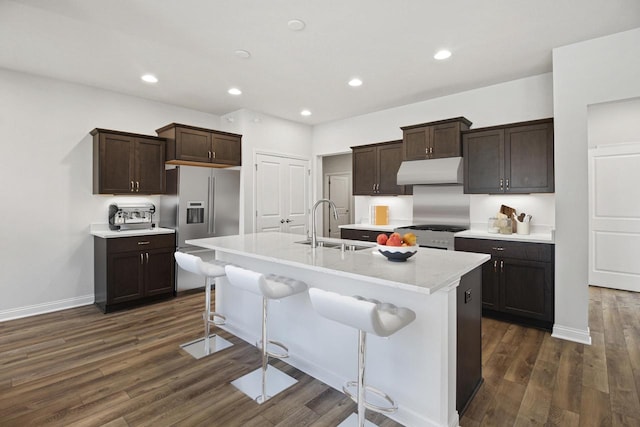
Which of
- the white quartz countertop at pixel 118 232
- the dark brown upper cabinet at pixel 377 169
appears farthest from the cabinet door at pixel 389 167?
the white quartz countertop at pixel 118 232

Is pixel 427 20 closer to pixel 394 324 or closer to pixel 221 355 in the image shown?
pixel 394 324

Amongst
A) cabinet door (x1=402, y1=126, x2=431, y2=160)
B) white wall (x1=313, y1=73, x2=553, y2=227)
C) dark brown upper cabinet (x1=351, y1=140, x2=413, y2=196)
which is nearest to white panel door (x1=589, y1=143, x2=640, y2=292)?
white wall (x1=313, y1=73, x2=553, y2=227)

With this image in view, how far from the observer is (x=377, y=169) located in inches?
200

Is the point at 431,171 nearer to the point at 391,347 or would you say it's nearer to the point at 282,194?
the point at 282,194

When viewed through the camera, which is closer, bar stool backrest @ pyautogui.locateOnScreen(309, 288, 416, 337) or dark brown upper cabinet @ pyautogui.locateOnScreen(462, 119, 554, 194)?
bar stool backrest @ pyautogui.locateOnScreen(309, 288, 416, 337)

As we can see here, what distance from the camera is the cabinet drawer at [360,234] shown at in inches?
190

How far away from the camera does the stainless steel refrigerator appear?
4496 mm

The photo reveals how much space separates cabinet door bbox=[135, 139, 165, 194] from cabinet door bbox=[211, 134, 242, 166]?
71cm

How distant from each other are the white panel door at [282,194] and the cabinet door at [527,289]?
3434 mm

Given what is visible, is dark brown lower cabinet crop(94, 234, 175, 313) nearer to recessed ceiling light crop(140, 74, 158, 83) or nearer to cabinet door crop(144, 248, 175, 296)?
cabinet door crop(144, 248, 175, 296)

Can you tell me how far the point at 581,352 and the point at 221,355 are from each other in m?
3.13

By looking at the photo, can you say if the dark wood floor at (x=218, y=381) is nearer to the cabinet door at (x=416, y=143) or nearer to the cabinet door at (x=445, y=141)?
the cabinet door at (x=445, y=141)

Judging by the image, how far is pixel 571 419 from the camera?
1.98m

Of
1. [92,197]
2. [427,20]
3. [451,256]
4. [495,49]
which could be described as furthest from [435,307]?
[92,197]
